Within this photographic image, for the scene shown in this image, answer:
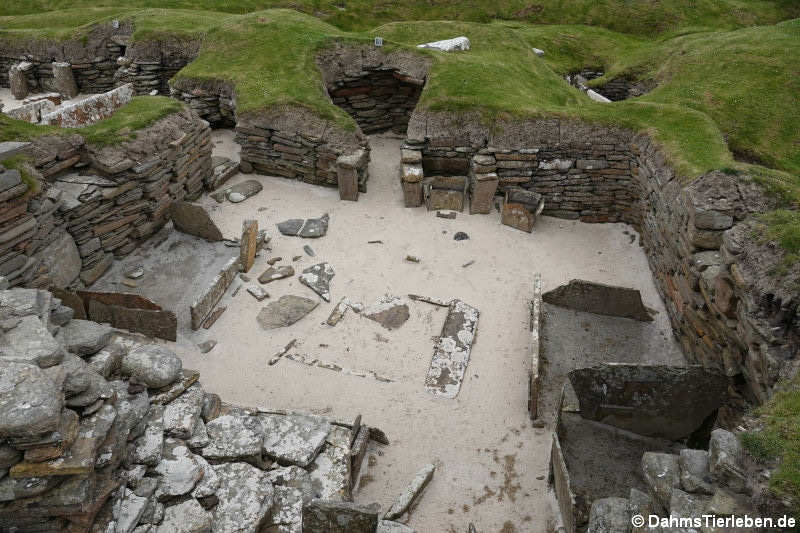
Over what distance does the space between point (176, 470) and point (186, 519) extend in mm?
608

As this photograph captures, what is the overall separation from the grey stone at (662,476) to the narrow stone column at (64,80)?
66.8 ft

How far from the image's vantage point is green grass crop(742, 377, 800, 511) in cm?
418

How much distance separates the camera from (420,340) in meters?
8.92

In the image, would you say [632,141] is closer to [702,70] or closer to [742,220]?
[742,220]

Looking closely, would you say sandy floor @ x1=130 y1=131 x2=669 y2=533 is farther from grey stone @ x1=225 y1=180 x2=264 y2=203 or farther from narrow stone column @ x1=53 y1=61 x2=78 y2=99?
narrow stone column @ x1=53 y1=61 x2=78 y2=99

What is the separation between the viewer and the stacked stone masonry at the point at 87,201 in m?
8.28

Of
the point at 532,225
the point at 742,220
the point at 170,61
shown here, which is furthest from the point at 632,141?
the point at 170,61

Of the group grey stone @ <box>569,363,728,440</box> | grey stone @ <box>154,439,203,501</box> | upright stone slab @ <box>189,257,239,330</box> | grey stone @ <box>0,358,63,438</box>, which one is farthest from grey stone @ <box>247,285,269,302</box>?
grey stone @ <box>569,363,728,440</box>

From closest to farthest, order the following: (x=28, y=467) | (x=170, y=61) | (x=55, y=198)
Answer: (x=28, y=467), (x=55, y=198), (x=170, y=61)

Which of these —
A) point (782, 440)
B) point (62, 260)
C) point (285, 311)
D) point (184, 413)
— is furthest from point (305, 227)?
point (782, 440)

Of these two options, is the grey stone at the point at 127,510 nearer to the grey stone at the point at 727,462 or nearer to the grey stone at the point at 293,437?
the grey stone at the point at 293,437

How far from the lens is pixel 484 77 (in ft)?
45.5

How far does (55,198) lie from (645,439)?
9.72 metres

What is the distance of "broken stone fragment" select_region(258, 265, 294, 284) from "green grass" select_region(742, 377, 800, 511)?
758 centimetres
